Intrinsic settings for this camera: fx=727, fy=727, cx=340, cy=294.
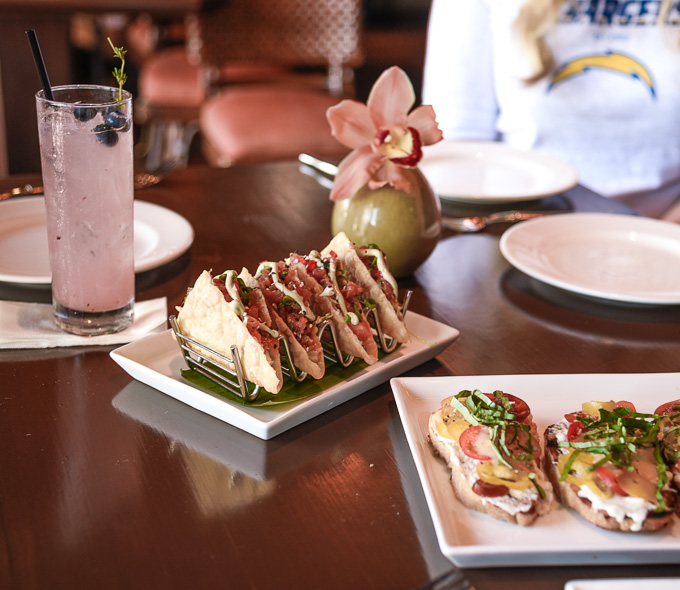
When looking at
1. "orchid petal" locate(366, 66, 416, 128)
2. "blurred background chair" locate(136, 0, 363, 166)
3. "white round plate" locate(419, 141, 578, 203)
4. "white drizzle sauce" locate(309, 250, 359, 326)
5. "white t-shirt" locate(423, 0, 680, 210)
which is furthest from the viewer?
"blurred background chair" locate(136, 0, 363, 166)

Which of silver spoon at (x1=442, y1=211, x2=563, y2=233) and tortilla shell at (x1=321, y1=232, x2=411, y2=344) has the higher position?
tortilla shell at (x1=321, y1=232, x2=411, y2=344)

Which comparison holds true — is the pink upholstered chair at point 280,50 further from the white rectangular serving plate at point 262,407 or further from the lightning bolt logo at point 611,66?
the white rectangular serving plate at point 262,407

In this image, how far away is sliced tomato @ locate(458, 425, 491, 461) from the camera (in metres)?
0.73

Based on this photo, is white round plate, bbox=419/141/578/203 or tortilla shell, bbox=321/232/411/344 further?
white round plate, bbox=419/141/578/203

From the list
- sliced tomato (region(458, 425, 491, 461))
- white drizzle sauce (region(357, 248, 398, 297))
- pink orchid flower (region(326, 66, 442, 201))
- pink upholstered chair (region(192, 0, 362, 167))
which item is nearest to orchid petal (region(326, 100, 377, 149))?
pink orchid flower (region(326, 66, 442, 201))

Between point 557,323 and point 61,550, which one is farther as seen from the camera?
point 557,323

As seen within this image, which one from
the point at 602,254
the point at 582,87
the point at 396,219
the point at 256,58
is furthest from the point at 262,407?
the point at 256,58

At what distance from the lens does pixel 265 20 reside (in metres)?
4.16

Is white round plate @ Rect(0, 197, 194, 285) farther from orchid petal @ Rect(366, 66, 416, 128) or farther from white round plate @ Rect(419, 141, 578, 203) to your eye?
white round plate @ Rect(419, 141, 578, 203)

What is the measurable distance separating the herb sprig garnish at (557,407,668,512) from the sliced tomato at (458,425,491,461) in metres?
0.08

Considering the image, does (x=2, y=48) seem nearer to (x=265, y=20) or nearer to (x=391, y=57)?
(x=265, y=20)

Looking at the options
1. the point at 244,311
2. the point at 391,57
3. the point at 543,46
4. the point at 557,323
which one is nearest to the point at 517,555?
the point at 244,311

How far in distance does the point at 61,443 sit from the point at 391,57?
5672 mm

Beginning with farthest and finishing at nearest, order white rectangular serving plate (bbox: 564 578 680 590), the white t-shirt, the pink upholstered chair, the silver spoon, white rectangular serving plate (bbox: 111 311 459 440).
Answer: the pink upholstered chair < the white t-shirt < the silver spoon < white rectangular serving plate (bbox: 111 311 459 440) < white rectangular serving plate (bbox: 564 578 680 590)
